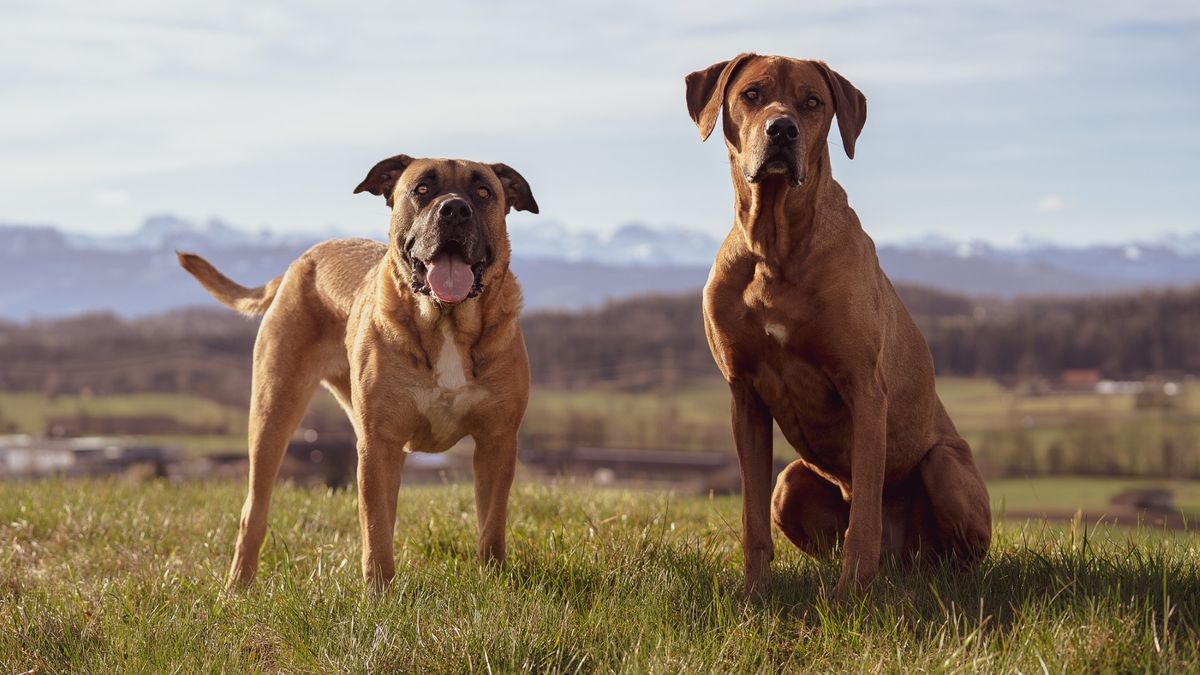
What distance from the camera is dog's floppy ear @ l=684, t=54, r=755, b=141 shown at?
547 cm

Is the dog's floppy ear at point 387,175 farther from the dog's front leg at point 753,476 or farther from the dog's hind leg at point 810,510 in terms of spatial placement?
the dog's hind leg at point 810,510

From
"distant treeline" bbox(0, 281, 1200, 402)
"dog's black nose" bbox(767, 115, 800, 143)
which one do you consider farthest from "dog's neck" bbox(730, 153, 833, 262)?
"distant treeline" bbox(0, 281, 1200, 402)

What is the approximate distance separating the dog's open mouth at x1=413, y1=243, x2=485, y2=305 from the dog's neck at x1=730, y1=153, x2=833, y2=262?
1.40 meters

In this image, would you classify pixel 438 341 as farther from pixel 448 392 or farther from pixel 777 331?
pixel 777 331

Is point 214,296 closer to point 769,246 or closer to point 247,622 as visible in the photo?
point 247,622

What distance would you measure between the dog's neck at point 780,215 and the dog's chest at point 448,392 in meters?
1.59

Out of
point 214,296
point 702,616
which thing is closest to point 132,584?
point 214,296

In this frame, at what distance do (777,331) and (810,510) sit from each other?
4.92ft

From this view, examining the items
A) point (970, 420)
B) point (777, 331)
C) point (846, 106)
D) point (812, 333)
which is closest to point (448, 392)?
point (777, 331)

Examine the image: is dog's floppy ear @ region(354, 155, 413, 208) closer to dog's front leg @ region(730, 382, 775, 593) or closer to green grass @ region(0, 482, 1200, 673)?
green grass @ region(0, 482, 1200, 673)

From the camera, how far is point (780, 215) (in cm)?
521

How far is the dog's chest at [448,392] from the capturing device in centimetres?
553

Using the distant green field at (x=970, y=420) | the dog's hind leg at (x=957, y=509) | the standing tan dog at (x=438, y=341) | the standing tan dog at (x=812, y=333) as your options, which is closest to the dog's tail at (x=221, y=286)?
the standing tan dog at (x=438, y=341)

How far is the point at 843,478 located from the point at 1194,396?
105 meters
